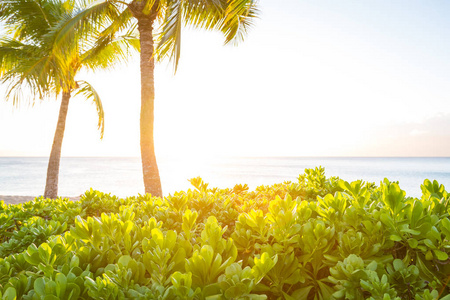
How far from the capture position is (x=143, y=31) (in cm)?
734

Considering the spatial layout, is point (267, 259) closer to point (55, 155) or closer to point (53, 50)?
point (53, 50)

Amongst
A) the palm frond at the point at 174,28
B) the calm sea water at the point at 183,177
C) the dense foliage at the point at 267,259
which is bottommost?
the calm sea water at the point at 183,177

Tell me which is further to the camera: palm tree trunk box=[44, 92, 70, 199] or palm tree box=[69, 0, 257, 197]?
palm tree trunk box=[44, 92, 70, 199]

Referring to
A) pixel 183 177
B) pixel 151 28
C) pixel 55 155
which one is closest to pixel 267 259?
pixel 151 28

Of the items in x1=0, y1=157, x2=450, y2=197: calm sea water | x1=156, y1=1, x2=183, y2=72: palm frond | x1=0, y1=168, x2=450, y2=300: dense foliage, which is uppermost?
x1=156, y1=1, x2=183, y2=72: palm frond

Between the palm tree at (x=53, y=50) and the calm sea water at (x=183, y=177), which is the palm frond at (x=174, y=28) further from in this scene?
the calm sea water at (x=183, y=177)

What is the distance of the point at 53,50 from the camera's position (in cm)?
727

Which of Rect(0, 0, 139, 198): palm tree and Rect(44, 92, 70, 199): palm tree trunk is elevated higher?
Rect(0, 0, 139, 198): palm tree

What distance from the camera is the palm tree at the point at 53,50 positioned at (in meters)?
7.30

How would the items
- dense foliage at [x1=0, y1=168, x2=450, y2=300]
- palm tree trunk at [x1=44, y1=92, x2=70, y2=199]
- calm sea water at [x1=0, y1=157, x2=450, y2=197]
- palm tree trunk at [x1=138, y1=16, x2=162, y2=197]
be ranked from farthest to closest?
1. calm sea water at [x1=0, y1=157, x2=450, y2=197]
2. palm tree trunk at [x1=44, y1=92, x2=70, y2=199]
3. palm tree trunk at [x1=138, y1=16, x2=162, y2=197]
4. dense foliage at [x1=0, y1=168, x2=450, y2=300]

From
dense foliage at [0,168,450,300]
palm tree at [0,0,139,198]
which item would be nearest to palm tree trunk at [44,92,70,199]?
palm tree at [0,0,139,198]

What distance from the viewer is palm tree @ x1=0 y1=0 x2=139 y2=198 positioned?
730cm

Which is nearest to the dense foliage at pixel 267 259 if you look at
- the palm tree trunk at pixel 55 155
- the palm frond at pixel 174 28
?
the palm frond at pixel 174 28

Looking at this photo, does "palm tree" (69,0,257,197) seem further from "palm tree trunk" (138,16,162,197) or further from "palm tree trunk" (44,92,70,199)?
"palm tree trunk" (44,92,70,199)
